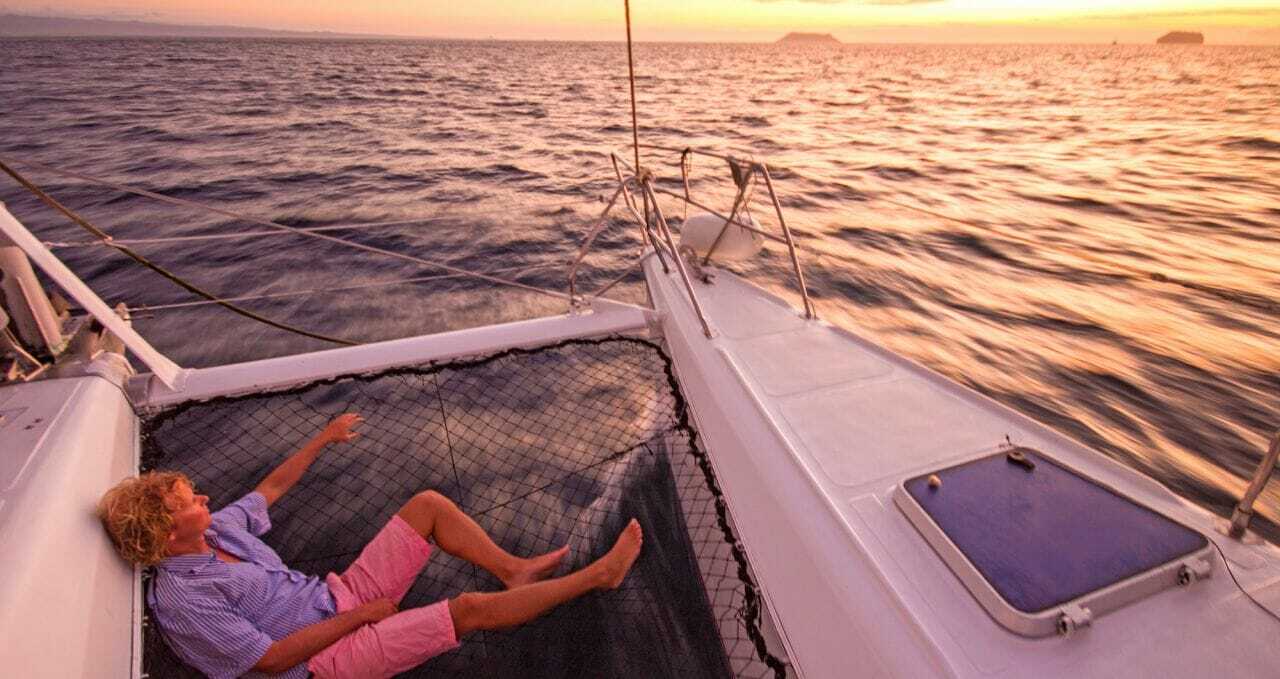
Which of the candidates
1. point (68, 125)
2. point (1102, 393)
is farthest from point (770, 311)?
point (68, 125)

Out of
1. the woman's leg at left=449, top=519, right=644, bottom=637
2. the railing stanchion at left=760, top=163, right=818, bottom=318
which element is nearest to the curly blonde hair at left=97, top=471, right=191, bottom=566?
the woman's leg at left=449, top=519, right=644, bottom=637

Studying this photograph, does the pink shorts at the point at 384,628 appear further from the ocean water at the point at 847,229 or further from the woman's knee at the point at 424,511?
the ocean water at the point at 847,229

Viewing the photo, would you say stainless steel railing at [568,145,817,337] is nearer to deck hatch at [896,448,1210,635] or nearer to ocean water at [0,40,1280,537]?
ocean water at [0,40,1280,537]

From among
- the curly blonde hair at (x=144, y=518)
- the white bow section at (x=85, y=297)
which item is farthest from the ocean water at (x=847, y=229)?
the curly blonde hair at (x=144, y=518)

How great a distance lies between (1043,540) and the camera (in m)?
1.42

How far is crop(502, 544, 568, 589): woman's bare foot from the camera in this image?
93.7 inches

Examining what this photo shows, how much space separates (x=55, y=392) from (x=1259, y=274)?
10.1 m

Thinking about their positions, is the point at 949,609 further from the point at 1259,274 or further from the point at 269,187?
the point at 269,187

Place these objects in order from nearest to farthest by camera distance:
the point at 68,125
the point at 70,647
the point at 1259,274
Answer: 1. the point at 70,647
2. the point at 1259,274
3. the point at 68,125

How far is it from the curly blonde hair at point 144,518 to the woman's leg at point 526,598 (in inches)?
34.8

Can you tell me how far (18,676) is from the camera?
1.32 meters

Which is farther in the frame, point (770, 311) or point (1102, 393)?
point (1102, 393)

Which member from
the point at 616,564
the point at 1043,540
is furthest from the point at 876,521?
the point at 616,564

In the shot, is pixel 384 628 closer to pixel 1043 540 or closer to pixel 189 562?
pixel 189 562
